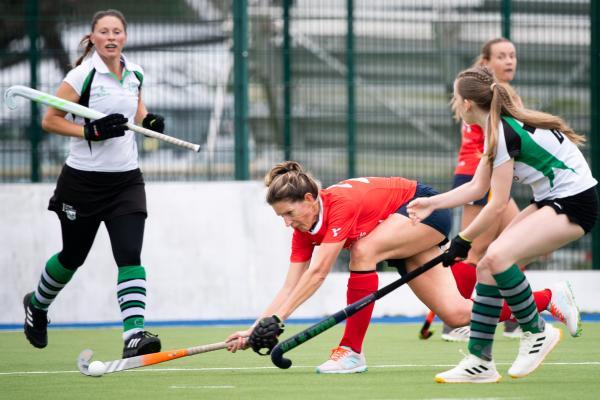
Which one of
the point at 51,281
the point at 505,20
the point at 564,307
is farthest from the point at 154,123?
the point at 505,20

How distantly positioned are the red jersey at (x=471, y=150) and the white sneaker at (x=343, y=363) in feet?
7.66

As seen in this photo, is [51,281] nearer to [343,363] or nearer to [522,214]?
[343,363]

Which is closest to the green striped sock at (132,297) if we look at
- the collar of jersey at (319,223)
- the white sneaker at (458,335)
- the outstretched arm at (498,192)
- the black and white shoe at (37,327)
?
the black and white shoe at (37,327)

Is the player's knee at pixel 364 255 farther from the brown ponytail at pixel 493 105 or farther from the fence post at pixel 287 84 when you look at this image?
the fence post at pixel 287 84

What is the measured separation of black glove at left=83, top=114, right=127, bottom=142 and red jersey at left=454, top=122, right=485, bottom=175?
8.22ft

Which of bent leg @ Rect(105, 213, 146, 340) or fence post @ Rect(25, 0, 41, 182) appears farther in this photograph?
fence post @ Rect(25, 0, 41, 182)

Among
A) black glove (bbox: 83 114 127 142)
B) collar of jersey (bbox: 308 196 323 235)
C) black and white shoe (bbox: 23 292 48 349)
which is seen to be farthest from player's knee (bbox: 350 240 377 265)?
black and white shoe (bbox: 23 292 48 349)

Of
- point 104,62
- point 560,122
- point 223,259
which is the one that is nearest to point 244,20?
point 223,259

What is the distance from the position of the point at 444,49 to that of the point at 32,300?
4.52 m

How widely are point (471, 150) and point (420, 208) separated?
2.26 metres

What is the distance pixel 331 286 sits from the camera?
405 inches

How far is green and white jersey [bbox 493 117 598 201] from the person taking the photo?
5512 millimetres

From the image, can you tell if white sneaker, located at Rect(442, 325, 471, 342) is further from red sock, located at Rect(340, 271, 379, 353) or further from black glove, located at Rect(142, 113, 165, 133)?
black glove, located at Rect(142, 113, 165, 133)

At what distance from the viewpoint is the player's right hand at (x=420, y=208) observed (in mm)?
6055
